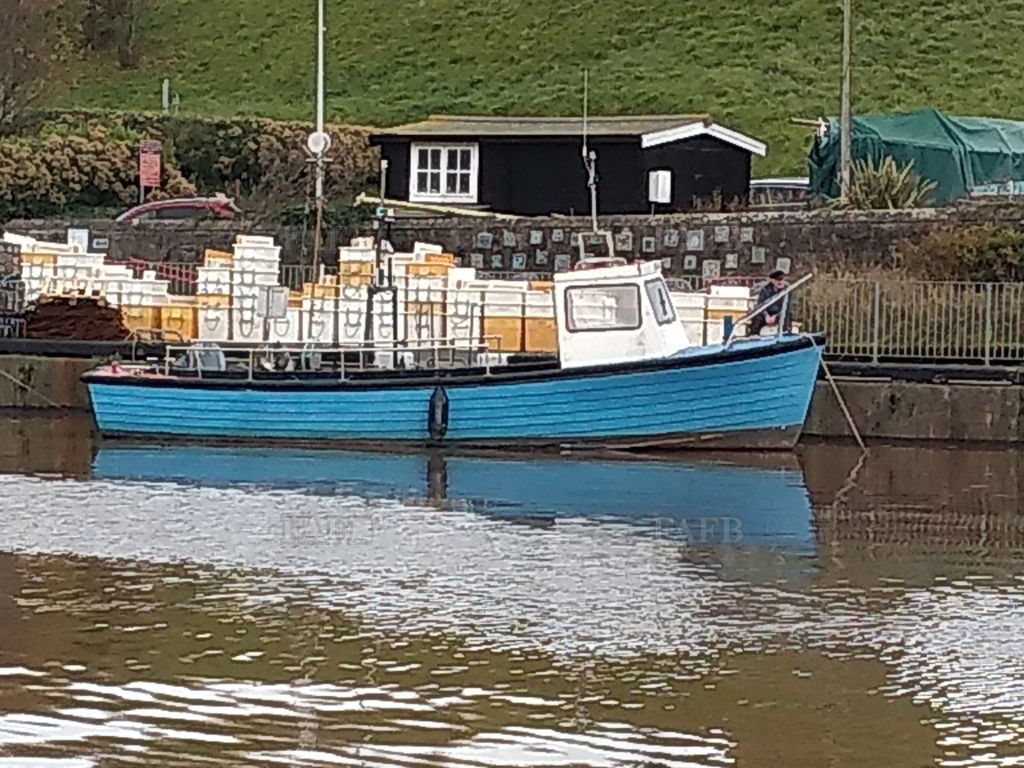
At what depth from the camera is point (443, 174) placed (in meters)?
36.2

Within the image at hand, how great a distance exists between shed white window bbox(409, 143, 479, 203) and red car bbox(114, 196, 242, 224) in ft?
10.1

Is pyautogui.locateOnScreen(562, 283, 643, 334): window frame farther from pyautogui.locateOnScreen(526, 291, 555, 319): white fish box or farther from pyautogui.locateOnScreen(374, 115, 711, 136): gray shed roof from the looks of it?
pyautogui.locateOnScreen(374, 115, 711, 136): gray shed roof

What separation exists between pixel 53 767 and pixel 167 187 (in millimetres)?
30376

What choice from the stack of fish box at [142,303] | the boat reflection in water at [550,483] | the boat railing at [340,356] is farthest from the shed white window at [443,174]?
the boat reflection in water at [550,483]

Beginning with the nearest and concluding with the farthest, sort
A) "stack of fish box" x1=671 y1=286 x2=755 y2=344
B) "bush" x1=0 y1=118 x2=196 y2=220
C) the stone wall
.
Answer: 1. "stack of fish box" x1=671 y1=286 x2=755 y2=344
2. the stone wall
3. "bush" x1=0 y1=118 x2=196 y2=220

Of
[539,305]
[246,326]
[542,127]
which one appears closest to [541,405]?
[539,305]

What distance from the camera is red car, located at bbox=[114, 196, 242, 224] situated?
34.1 meters

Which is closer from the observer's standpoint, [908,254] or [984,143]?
[908,254]

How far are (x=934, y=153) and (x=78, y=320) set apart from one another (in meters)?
17.6

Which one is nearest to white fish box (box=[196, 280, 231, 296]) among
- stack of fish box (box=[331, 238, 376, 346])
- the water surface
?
stack of fish box (box=[331, 238, 376, 346])

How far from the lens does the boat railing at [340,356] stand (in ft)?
77.8

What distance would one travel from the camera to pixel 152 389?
23750mm

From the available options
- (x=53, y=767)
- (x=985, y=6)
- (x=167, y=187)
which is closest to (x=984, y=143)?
(x=167, y=187)

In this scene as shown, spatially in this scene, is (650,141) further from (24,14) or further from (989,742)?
(989,742)
